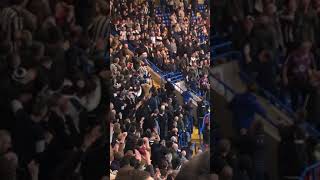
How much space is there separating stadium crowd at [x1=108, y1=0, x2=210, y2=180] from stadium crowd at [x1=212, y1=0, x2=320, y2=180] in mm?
506

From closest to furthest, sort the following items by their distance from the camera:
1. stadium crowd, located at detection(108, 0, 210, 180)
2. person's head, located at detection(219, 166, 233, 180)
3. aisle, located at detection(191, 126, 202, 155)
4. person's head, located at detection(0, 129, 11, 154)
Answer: person's head, located at detection(0, 129, 11, 154) < person's head, located at detection(219, 166, 233, 180) < aisle, located at detection(191, 126, 202, 155) < stadium crowd, located at detection(108, 0, 210, 180)

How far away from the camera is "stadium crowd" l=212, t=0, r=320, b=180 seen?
4.86 m

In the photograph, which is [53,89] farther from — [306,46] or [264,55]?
[306,46]

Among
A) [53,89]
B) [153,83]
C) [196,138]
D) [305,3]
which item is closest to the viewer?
[53,89]

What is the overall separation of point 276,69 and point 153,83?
132 centimetres

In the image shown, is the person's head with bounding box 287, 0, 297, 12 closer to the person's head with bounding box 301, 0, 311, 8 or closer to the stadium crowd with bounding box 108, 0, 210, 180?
the person's head with bounding box 301, 0, 311, 8

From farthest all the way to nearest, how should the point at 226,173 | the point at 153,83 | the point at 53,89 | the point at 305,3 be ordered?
the point at 153,83 < the point at 305,3 < the point at 226,173 < the point at 53,89

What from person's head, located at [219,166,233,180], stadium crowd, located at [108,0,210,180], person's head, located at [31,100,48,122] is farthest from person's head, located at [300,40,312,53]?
person's head, located at [31,100,48,122]

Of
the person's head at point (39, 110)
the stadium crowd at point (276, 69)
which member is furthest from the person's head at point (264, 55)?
the person's head at point (39, 110)

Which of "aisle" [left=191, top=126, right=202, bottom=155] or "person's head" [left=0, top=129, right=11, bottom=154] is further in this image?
"aisle" [left=191, top=126, right=202, bottom=155]

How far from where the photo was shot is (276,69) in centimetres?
492

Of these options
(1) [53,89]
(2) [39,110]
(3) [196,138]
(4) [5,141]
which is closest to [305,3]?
(3) [196,138]

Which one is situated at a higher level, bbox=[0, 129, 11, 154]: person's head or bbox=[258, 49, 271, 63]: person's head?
bbox=[258, 49, 271, 63]: person's head

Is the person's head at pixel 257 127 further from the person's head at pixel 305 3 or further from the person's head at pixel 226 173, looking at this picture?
the person's head at pixel 305 3
